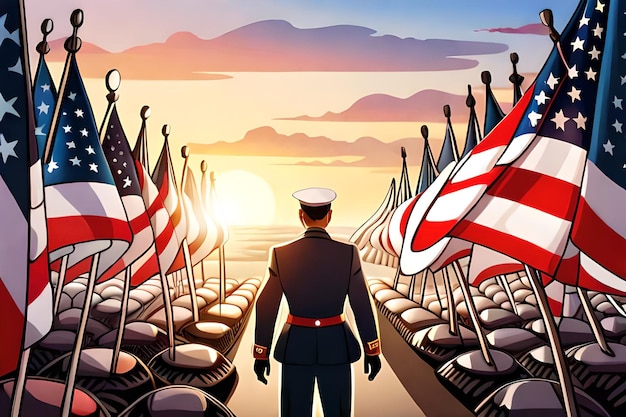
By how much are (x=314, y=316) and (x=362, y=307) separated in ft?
0.89

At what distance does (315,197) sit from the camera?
3326mm

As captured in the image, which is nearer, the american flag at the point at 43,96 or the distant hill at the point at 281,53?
the american flag at the point at 43,96

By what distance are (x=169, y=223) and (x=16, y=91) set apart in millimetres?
2523

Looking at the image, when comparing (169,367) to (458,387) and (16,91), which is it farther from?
(16,91)

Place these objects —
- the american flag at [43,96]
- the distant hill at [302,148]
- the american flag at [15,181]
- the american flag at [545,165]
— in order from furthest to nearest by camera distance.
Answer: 1. the distant hill at [302,148]
2. the american flag at [43,96]
3. the american flag at [545,165]
4. the american flag at [15,181]

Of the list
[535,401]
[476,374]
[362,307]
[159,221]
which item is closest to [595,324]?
[476,374]

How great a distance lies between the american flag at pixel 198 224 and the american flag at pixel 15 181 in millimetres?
3587

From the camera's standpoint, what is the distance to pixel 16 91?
2.57m

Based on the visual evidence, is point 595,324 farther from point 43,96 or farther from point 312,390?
point 43,96

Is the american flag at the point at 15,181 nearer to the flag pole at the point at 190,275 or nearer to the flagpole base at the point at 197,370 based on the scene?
the flagpole base at the point at 197,370

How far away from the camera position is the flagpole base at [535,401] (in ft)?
12.0

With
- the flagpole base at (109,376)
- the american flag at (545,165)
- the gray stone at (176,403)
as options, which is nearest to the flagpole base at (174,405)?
the gray stone at (176,403)

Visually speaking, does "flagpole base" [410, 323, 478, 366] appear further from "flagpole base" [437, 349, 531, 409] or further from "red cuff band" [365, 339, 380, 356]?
"red cuff band" [365, 339, 380, 356]

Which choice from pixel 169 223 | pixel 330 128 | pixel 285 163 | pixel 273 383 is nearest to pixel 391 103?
pixel 330 128
